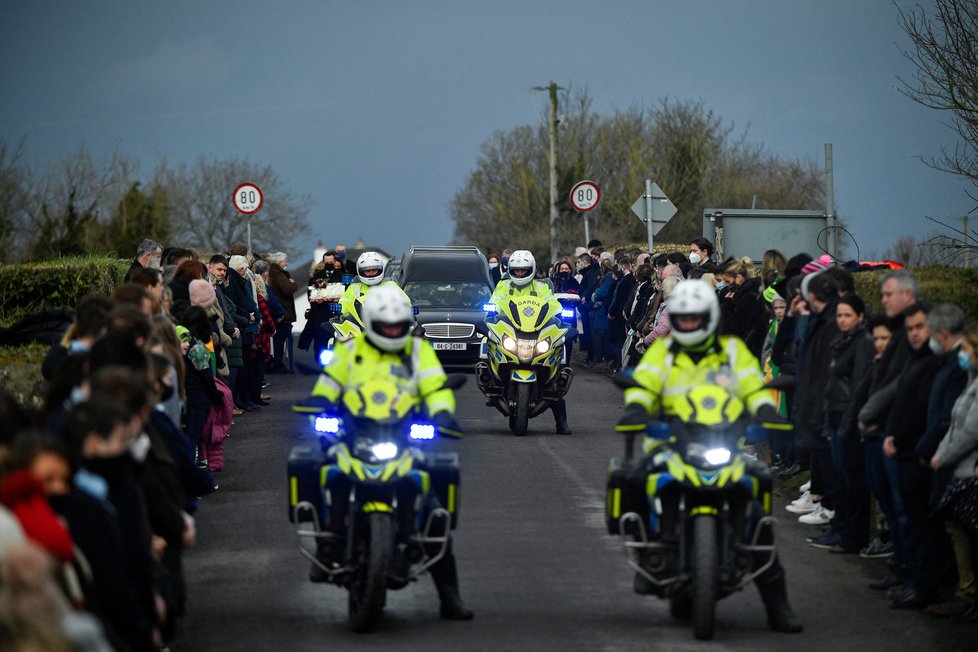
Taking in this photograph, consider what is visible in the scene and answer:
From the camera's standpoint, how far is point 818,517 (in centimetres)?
1428

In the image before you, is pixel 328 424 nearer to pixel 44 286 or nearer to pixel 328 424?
pixel 328 424

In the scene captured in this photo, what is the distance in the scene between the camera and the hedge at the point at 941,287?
1399 cm

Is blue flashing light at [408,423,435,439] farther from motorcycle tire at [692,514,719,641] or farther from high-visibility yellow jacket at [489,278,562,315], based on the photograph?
high-visibility yellow jacket at [489,278,562,315]

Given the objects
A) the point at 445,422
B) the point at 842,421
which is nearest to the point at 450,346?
the point at 842,421

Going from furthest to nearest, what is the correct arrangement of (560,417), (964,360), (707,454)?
(560,417) → (964,360) → (707,454)

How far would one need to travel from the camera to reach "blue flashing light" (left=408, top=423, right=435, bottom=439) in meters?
10.5

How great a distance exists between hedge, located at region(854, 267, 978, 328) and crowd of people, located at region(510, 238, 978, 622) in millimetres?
584

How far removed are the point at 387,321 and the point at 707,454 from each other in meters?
2.01

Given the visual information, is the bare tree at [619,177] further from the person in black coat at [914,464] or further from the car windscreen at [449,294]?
the person in black coat at [914,464]

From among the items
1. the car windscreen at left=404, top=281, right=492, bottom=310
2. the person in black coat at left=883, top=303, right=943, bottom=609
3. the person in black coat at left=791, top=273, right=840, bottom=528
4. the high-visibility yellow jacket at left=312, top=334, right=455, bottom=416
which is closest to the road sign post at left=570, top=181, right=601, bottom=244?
the car windscreen at left=404, top=281, right=492, bottom=310

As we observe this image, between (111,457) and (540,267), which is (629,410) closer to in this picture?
(111,457)

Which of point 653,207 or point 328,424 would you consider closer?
point 328,424

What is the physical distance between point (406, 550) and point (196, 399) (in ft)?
21.2

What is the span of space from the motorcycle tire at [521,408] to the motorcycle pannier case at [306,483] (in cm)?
936
